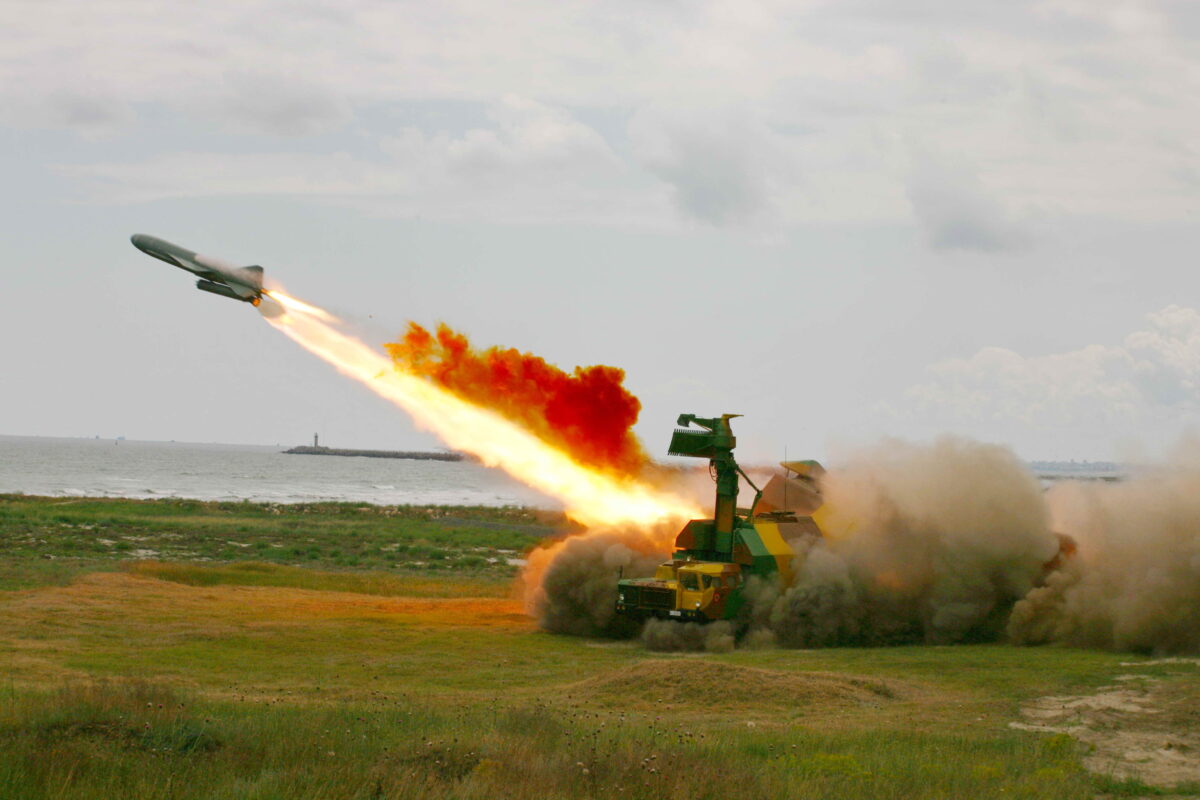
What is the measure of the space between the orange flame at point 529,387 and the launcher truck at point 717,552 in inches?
127

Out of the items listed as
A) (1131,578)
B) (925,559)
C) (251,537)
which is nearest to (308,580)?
(251,537)

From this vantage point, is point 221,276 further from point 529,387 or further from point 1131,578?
point 1131,578

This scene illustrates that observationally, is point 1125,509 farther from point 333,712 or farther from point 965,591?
point 333,712

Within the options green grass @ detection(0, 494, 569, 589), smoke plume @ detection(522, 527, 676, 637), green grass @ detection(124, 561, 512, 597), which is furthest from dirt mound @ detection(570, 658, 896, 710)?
green grass @ detection(0, 494, 569, 589)

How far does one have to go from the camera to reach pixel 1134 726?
17.3 m

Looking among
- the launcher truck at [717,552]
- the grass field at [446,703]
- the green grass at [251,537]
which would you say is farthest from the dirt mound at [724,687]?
the green grass at [251,537]

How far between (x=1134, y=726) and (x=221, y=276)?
76.4ft

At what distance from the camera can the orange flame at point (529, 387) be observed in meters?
32.5

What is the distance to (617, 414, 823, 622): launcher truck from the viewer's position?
92.4 feet

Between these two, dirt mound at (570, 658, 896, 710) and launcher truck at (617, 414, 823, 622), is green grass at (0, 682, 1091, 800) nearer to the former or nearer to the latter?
dirt mound at (570, 658, 896, 710)

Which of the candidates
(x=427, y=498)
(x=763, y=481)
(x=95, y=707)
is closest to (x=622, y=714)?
(x=95, y=707)

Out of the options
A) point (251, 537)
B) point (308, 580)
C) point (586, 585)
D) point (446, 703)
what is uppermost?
point (586, 585)

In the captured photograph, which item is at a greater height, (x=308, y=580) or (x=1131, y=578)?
(x=1131, y=578)

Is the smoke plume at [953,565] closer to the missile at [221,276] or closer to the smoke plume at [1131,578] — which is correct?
the smoke plume at [1131,578]
